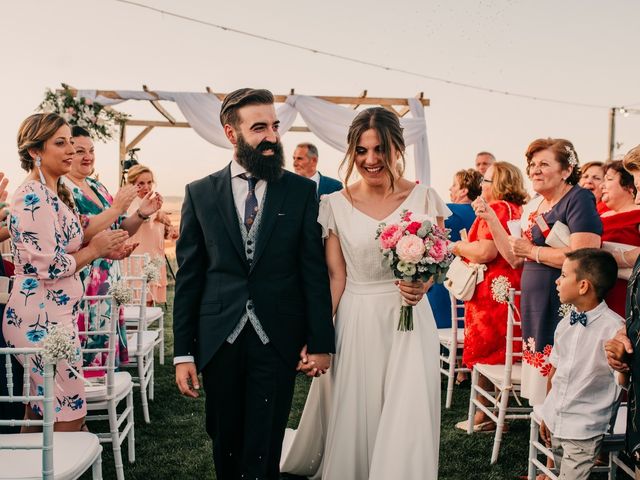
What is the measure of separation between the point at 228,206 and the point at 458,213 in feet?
13.0

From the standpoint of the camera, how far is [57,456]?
2596mm

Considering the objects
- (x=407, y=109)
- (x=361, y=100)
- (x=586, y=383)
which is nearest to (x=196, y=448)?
(x=586, y=383)

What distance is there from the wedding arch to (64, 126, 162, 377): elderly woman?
247 inches

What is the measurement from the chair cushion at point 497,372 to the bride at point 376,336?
4.58 feet

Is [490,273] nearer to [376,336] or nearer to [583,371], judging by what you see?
[583,371]

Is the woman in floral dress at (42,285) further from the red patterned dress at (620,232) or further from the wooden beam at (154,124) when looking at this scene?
the wooden beam at (154,124)

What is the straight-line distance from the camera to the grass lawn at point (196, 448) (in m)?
4.06

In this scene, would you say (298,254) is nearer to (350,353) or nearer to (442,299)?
(350,353)

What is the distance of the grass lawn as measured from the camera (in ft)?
13.3

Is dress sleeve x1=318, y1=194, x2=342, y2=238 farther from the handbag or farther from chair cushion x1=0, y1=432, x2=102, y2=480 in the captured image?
the handbag

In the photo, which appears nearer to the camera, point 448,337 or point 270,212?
point 270,212

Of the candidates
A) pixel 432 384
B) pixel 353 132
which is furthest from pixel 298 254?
pixel 432 384

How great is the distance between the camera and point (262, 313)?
2574 millimetres

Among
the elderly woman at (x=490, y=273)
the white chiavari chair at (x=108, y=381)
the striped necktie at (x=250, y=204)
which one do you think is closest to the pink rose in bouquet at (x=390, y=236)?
the striped necktie at (x=250, y=204)
